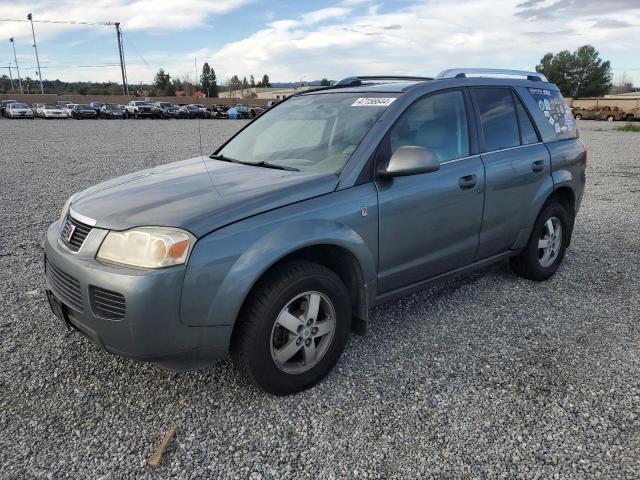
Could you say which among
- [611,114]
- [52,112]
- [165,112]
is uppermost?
[52,112]

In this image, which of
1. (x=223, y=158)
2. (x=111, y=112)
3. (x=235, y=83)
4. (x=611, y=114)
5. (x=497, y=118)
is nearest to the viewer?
(x=223, y=158)

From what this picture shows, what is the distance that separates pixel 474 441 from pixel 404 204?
4.73ft

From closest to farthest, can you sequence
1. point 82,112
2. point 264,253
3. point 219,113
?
point 264,253 → point 82,112 → point 219,113

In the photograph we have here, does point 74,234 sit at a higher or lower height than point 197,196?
lower

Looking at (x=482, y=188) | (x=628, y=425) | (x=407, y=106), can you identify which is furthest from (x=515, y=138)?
(x=628, y=425)

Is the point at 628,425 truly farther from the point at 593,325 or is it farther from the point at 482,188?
the point at 482,188

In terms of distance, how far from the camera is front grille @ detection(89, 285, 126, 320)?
2.43 m

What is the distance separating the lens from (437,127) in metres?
3.63

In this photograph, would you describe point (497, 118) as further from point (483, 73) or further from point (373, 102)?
point (373, 102)

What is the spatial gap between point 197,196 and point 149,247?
487 mm

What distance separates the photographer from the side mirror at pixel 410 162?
301 cm

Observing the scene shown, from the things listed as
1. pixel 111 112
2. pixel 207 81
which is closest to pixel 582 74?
pixel 207 81

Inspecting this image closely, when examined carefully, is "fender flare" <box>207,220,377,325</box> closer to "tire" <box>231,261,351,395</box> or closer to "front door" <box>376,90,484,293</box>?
"tire" <box>231,261,351,395</box>

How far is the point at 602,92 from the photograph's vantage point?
279 ft
